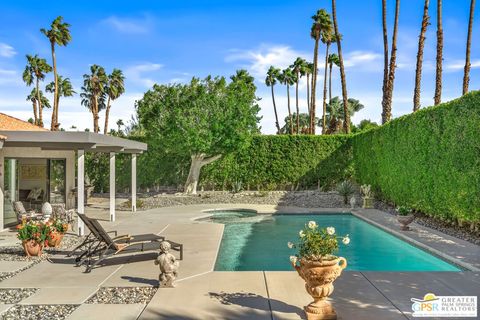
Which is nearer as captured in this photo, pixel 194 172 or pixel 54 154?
pixel 54 154

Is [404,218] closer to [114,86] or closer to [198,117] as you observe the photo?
[198,117]

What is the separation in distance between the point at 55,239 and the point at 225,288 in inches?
206

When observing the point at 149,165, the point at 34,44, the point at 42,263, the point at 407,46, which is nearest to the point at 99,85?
the point at 34,44

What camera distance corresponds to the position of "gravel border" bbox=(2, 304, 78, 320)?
5.36 metres

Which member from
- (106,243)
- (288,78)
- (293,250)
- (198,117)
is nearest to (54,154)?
(198,117)

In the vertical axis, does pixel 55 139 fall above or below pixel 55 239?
above

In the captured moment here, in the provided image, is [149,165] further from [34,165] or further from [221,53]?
[34,165]

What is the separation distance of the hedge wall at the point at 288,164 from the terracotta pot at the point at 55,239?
1544 centimetres

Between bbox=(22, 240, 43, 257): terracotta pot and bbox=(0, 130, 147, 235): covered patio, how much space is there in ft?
6.71

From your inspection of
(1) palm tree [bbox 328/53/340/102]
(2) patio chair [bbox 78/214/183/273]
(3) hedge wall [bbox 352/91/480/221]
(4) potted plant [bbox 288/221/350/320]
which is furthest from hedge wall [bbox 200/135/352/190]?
(4) potted plant [bbox 288/221/350/320]

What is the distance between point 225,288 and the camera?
659 centimetres

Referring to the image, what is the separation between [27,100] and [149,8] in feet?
118

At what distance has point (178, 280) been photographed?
23.1 feet

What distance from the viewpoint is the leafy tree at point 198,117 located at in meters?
22.0
